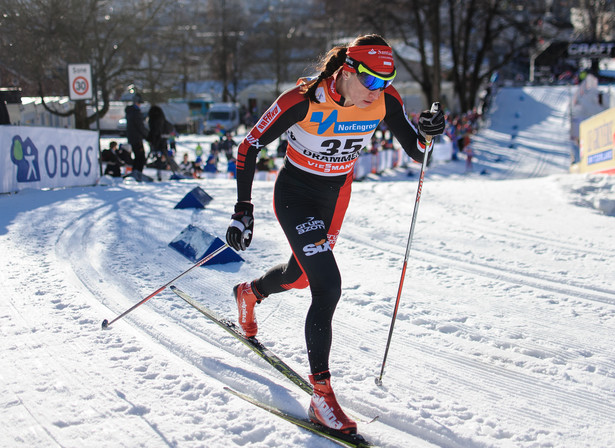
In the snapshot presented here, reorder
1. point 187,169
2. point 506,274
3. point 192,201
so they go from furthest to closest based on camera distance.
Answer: point 187,169 → point 192,201 → point 506,274

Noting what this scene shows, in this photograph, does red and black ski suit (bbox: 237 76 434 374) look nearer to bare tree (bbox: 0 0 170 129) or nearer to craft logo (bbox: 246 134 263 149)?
craft logo (bbox: 246 134 263 149)

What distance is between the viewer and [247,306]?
3398 millimetres

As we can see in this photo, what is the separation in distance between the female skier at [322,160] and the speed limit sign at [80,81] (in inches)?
476

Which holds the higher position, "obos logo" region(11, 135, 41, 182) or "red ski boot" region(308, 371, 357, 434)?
"obos logo" region(11, 135, 41, 182)

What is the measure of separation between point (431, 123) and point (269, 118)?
3.05ft

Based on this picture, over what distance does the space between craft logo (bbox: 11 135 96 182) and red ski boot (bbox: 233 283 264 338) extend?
7.56m

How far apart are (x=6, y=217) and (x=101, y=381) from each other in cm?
498

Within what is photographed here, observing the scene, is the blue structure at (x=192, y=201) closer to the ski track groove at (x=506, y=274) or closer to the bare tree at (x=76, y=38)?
the ski track groove at (x=506, y=274)

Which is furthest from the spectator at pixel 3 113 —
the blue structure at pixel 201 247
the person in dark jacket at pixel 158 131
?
the blue structure at pixel 201 247

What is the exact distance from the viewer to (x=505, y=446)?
7.96 ft

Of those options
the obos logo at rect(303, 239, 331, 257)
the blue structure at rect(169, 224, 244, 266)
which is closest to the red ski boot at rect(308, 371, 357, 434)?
the obos logo at rect(303, 239, 331, 257)

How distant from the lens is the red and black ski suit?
266 cm

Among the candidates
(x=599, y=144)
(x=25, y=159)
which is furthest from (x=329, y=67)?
(x=599, y=144)

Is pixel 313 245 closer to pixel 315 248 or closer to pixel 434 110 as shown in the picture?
pixel 315 248
